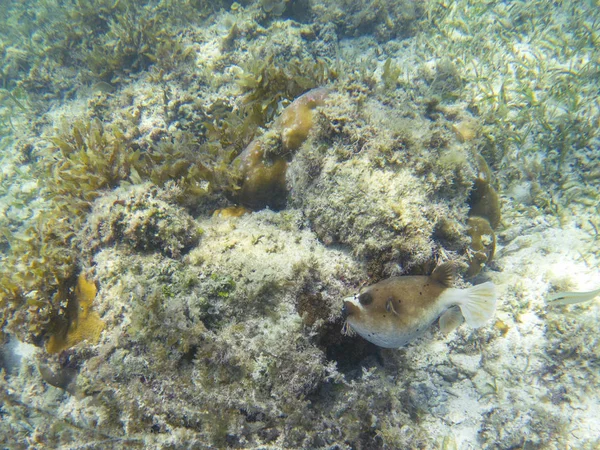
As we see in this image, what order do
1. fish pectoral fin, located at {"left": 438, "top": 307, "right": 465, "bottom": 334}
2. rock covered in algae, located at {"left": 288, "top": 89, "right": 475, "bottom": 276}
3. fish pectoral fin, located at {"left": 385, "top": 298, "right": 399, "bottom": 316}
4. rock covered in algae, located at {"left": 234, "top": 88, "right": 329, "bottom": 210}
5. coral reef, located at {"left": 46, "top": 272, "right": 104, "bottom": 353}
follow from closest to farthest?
fish pectoral fin, located at {"left": 385, "top": 298, "right": 399, "bottom": 316} → fish pectoral fin, located at {"left": 438, "top": 307, "right": 465, "bottom": 334} → rock covered in algae, located at {"left": 288, "top": 89, "right": 475, "bottom": 276} → coral reef, located at {"left": 46, "top": 272, "right": 104, "bottom": 353} → rock covered in algae, located at {"left": 234, "top": 88, "right": 329, "bottom": 210}

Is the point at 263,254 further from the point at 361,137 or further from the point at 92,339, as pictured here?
the point at 92,339

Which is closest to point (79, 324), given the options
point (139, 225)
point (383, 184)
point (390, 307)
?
point (139, 225)

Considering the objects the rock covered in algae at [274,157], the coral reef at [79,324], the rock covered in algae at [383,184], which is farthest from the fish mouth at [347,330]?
the coral reef at [79,324]

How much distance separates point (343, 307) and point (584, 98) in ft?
17.2

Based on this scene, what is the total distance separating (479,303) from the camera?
2.27 m

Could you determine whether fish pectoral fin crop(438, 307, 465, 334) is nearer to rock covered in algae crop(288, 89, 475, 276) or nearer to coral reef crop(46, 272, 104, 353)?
rock covered in algae crop(288, 89, 475, 276)

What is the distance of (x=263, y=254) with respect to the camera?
2656 millimetres

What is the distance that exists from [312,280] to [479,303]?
131 cm

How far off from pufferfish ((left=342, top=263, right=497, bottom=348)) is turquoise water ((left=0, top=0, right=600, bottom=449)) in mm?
20

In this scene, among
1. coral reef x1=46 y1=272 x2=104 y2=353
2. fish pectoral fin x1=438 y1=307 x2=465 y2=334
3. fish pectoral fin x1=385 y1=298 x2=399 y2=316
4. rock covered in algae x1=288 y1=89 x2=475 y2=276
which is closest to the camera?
fish pectoral fin x1=385 y1=298 x2=399 y2=316

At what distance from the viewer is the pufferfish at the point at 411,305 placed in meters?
2.24

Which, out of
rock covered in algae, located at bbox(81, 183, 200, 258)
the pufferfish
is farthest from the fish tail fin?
rock covered in algae, located at bbox(81, 183, 200, 258)

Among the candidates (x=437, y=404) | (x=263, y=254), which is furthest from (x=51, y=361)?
(x=437, y=404)

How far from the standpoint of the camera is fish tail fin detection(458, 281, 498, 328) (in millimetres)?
2242
